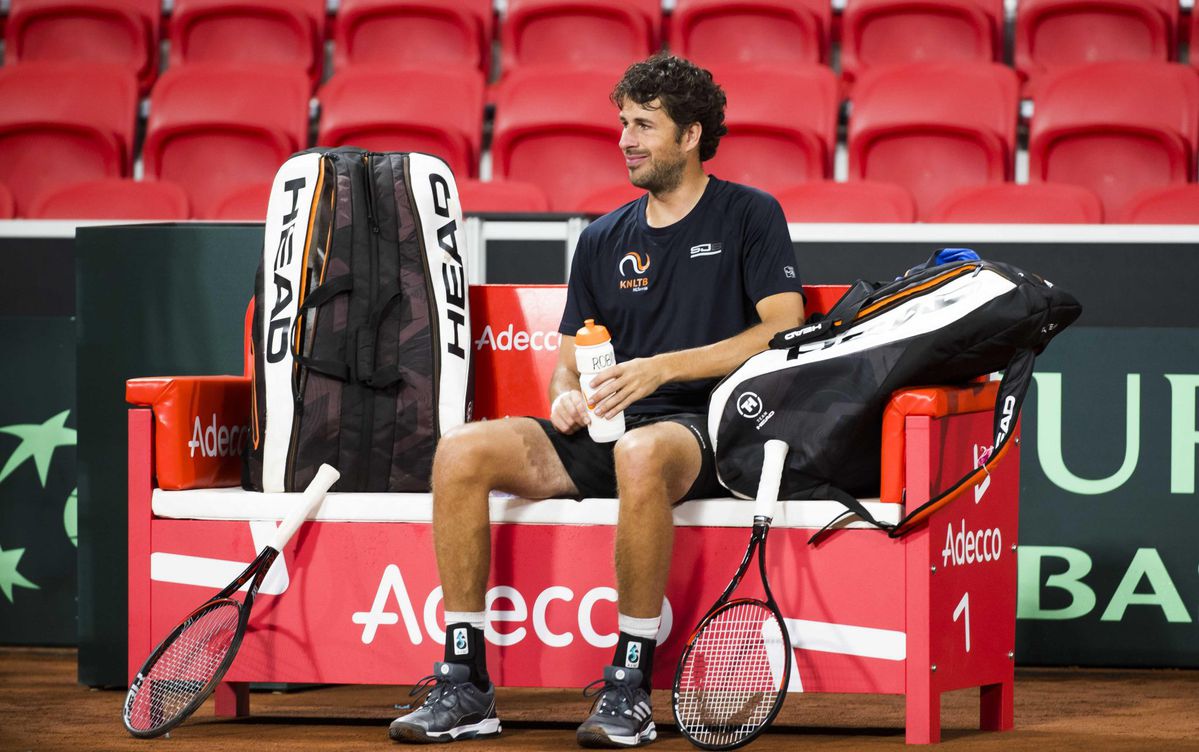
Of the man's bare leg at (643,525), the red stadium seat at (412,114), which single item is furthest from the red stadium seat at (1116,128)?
the man's bare leg at (643,525)

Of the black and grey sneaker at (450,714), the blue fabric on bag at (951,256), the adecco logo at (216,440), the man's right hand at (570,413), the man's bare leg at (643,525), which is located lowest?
the black and grey sneaker at (450,714)

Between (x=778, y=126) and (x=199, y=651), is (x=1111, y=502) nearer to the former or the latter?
(x=778, y=126)

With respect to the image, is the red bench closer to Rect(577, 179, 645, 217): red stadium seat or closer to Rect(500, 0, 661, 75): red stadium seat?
Result: Rect(577, 179, 645, 217): red stadium seat

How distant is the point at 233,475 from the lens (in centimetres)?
326

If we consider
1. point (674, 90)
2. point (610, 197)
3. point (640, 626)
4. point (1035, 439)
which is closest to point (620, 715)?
point (640, 626)

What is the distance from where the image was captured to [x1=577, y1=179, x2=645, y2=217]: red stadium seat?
4688mm

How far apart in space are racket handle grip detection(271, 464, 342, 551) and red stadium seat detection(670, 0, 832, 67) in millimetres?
3176

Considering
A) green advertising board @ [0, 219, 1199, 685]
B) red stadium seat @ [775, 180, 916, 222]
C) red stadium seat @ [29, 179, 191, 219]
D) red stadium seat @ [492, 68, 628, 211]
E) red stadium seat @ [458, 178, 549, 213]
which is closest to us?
green advertising board @ [0, 219, 1199, 685]

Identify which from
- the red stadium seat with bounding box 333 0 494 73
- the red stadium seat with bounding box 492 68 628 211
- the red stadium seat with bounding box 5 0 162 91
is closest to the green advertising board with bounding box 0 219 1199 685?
the red stadium seat with bounding box 492 68 628 211

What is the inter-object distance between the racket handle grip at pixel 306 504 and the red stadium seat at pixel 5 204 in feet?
8.49

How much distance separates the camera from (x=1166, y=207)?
4.52 meters

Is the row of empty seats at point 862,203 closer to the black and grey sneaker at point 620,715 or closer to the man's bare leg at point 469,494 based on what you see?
the man's bare leg at point 469,494

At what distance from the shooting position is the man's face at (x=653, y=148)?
10.3ft

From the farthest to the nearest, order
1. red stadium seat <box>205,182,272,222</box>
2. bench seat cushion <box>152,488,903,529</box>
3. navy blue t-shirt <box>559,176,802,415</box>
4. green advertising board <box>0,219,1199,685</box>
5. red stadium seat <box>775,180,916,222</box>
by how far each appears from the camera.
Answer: red stadium seat <box>205,182,272,222</box> → red stadium seat <box>775,180,916,222</box> → green advertising board <box>0,219,1199,685</box> → navy blue t-shirt <box>559,176,802,415</box> → bench seat cushion <box>152,488,903,529</box>
